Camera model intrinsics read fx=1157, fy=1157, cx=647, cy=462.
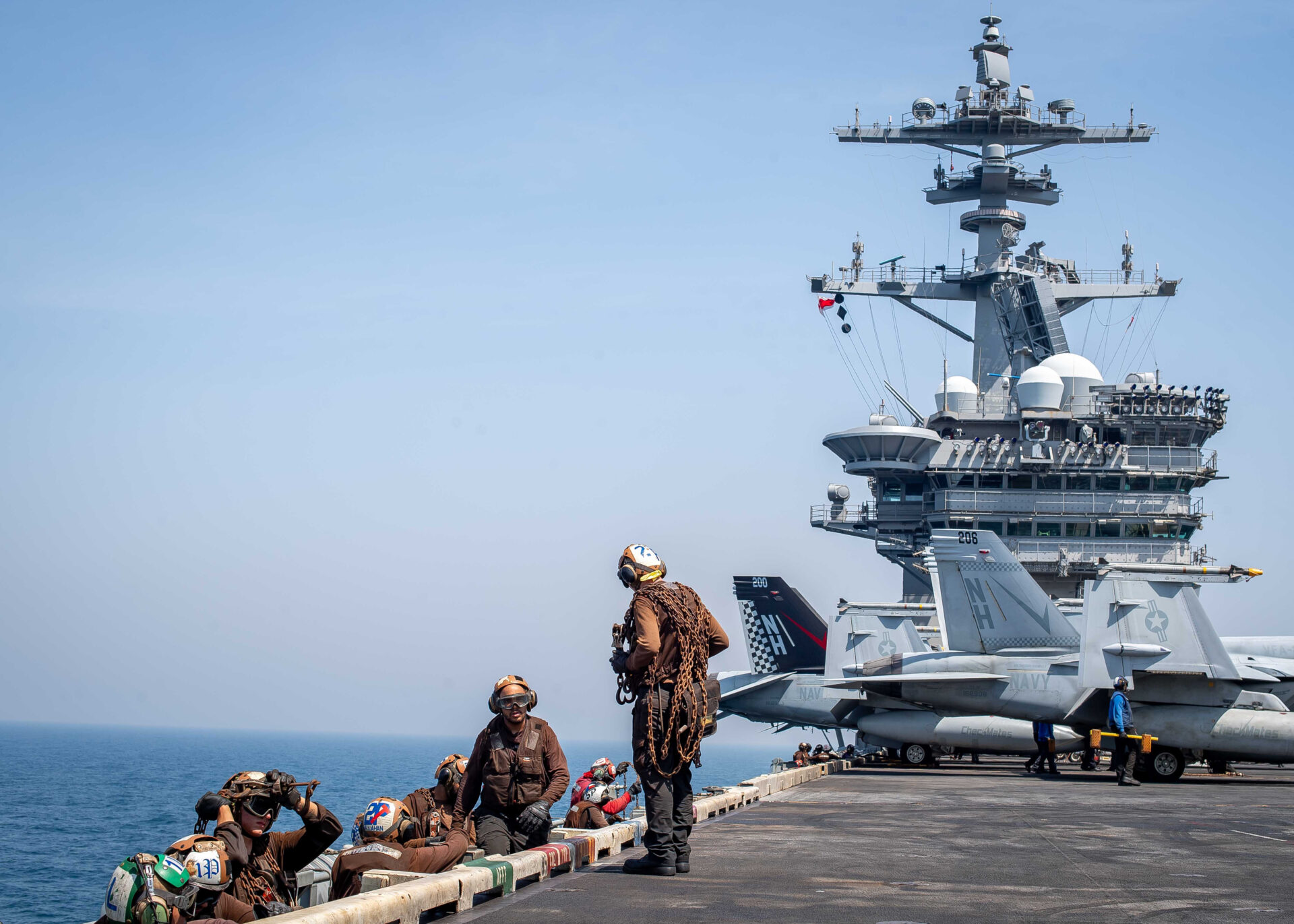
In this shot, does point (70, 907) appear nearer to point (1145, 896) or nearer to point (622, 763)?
point (622, 763)

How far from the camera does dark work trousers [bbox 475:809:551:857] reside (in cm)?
940

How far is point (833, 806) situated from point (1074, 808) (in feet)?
11.2

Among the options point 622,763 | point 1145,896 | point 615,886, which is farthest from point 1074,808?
point 615,886

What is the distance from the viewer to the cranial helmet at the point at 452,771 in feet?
35.1

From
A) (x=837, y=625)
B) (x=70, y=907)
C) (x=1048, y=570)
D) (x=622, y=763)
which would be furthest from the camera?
(x=1048, y=570)

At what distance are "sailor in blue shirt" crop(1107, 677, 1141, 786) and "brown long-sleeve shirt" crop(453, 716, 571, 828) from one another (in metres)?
15.7

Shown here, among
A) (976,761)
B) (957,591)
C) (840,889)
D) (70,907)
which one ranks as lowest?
(70,907)

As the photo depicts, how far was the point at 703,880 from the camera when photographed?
28.6 feet

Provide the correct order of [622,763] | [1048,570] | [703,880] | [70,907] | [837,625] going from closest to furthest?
[703,880] → [622,763] → [70,907] → [837,625] → [1048,570]

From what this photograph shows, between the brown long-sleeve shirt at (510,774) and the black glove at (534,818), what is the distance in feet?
0.14

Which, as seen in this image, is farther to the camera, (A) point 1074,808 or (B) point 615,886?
(A) point 1074,808

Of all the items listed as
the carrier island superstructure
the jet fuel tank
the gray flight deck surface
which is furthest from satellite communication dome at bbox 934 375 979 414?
the gray flight deck surface

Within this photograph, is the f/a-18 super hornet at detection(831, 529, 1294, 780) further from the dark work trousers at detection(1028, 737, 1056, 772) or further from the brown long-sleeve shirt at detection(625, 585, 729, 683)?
the brown long-sleeve shirt at detection(625, 585, 729, 683)

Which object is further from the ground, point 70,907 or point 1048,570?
point 1048,570
